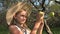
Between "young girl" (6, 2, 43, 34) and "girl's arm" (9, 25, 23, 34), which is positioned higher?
"young girl" (6, 2, 43, 34)

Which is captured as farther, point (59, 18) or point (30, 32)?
point (59, 18)

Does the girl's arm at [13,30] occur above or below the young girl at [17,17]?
below

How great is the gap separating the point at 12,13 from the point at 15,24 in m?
0.11

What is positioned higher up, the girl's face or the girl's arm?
the girl's face

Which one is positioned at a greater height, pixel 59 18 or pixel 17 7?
pixel 17 7

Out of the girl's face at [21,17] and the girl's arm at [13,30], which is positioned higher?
the girl's face at [21,17]

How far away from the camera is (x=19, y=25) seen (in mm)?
2398

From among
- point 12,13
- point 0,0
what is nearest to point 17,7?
point 12,13

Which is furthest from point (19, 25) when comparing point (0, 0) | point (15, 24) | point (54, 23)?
point (54, 23)

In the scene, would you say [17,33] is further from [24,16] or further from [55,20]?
[55,20]

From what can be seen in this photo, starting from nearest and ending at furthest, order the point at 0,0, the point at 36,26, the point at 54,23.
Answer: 1. the point at 36,26
2. the point at 0,0
3. the point at 54,23

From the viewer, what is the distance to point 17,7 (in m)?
2.36

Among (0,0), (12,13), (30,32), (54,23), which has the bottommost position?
(54,23)

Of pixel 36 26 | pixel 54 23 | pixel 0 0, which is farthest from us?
pixel 54 23
